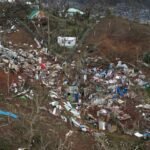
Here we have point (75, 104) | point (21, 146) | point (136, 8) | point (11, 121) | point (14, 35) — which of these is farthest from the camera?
point (136, 8)

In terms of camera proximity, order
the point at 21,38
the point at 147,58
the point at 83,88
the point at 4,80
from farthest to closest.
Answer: the point at 21,38 → the point at 147,58 → the point at 83,88 → the point at 4,80

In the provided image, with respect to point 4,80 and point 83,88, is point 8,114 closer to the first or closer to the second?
point 4,80

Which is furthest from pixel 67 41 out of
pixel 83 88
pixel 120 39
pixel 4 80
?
pixel 4 80

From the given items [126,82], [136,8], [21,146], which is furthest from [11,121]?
[136,8]

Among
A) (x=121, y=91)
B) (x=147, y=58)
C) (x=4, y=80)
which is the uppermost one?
(x=4, y=80)

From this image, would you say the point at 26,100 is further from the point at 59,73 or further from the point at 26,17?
the point at 26,17

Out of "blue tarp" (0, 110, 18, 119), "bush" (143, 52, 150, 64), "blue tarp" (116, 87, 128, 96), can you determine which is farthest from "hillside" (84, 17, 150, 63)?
"blue tarp" (0, 110, 18, 119)

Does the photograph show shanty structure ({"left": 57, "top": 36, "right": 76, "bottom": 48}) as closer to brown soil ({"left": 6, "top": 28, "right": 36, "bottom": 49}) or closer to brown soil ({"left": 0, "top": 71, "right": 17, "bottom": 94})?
brown soil ({"left": 6, "top": 28, "right": 36, "bottom": 49})

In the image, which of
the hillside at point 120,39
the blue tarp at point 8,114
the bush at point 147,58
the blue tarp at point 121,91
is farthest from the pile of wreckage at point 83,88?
the blue tarp at point 8,114

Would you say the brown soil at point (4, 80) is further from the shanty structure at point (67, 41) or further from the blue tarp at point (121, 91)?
the shanty structure at point (67, 41)
